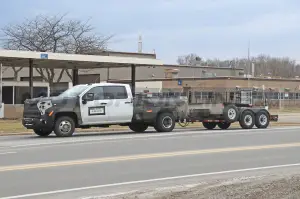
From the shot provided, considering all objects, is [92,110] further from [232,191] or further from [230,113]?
[232,191]

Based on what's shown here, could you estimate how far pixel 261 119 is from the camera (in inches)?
1006

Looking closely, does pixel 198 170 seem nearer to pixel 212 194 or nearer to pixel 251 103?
pixel 212 194

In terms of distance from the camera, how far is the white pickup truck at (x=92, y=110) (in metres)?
19.3

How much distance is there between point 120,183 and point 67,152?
196 inches

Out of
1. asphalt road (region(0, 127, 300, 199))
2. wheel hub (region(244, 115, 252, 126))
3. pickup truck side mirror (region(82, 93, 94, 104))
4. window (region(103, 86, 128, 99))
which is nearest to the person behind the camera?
asphalt road (region(0, 127, 300, 199))

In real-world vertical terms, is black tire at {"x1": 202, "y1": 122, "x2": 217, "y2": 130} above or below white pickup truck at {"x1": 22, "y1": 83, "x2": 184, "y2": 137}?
below

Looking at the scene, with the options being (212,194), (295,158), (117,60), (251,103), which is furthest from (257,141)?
(117,60)

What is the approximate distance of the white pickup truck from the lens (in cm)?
1928

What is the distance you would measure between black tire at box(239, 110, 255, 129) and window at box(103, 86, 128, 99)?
22.1ft

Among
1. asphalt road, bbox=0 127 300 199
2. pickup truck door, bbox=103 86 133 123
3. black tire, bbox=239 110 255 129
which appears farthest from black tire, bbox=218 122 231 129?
asphalt road, bbox=0 127 300 199

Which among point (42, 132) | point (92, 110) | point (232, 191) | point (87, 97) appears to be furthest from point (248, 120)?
point (232, 191)

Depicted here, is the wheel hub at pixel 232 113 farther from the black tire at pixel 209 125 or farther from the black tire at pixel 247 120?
the black tire at pixel 209 125

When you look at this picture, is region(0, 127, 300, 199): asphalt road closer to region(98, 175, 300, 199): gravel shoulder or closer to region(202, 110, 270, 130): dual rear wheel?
region(98, 175, 300, 199): gravel shoulder

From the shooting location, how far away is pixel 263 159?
42.7 ft
